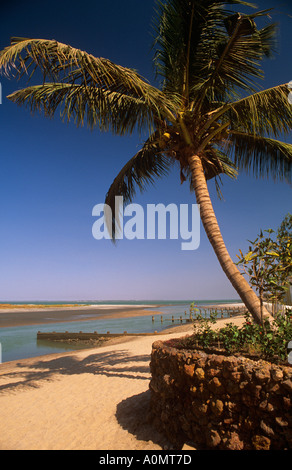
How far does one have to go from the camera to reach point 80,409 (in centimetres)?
634

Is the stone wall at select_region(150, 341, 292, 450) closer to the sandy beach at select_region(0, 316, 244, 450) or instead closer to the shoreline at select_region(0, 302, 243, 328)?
the sandy beach at select_region(0, 316, 244, 450)

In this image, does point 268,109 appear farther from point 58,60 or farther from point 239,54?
point 58,60

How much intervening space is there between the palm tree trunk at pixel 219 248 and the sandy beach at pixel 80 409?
2.73 meters

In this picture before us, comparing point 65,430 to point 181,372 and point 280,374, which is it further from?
point 280,374

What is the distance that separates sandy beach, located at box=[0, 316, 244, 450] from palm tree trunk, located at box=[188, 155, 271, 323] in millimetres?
2733

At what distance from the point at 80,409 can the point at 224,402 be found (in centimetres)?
435

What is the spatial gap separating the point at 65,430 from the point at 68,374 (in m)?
4.88

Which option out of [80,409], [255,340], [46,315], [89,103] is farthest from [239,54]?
[46,315]

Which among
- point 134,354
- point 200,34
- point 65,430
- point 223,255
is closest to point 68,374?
point 134,354

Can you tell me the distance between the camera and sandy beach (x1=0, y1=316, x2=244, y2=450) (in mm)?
4805

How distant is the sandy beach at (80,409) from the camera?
189 inches

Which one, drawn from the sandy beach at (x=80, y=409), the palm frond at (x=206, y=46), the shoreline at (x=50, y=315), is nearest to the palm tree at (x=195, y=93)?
the palm frond at (x=206, y=46)

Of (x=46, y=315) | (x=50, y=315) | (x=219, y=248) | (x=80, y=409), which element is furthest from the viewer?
(x=50, y=315)

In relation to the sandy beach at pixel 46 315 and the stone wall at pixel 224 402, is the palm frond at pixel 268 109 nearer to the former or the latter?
the stone wall at pixel 224 402
